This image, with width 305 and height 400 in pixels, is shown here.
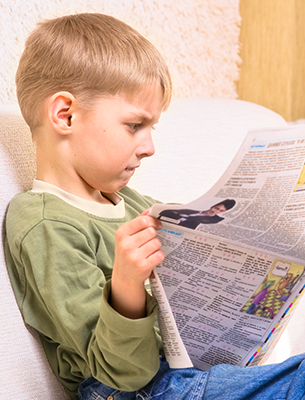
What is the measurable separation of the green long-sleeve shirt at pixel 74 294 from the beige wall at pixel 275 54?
3.48ft

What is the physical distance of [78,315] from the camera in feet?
1.93

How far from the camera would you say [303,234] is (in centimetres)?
54

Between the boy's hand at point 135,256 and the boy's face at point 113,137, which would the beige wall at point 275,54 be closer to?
the boy's face at point 113,137

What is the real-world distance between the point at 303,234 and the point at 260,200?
3.2 inches

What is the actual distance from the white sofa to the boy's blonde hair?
76 mm

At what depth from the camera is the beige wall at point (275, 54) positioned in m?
1.57

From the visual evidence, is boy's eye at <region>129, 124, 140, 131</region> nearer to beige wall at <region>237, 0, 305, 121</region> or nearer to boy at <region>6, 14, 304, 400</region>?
boy at <region>6, 14, 304, 400</region>

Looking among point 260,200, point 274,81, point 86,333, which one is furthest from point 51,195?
point 274,81

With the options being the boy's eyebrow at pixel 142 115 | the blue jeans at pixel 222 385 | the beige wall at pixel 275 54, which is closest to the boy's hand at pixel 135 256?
the blue jeans at pixel 222 385

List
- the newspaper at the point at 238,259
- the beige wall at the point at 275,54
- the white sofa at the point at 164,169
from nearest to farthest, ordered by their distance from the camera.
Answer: the newspaper at the point at 238,259
the white sofa at the point at 164,169
the beige wall at the point at 275,54

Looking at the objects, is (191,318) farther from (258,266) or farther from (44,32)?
(44,32)

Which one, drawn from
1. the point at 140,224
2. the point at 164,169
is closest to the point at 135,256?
the point at 140,224

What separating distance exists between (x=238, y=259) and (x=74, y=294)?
0.21m

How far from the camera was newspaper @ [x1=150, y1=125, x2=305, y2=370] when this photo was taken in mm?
477
